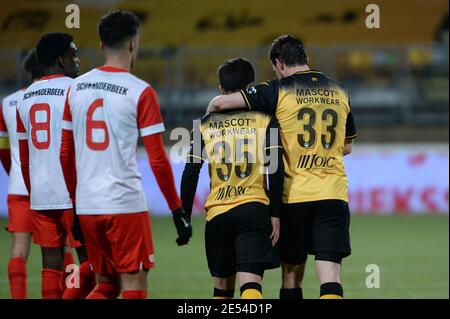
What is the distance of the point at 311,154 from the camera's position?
6.46 metres

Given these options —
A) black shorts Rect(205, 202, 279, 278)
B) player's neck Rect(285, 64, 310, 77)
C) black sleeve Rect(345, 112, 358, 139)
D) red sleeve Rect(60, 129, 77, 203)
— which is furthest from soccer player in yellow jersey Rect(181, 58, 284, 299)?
red sleeve Rect(60, 129, 77, 203)

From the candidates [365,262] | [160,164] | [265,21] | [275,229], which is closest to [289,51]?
[275,229]

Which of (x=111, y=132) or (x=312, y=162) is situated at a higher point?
(x=111, y=132)

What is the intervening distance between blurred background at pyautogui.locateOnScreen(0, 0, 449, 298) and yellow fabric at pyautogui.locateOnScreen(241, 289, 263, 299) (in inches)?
142

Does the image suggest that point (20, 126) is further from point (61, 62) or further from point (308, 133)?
point (308, 133)

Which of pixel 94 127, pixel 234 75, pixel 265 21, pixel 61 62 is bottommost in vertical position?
pixel 94 127

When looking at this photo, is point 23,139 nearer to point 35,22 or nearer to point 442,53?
point 442,53

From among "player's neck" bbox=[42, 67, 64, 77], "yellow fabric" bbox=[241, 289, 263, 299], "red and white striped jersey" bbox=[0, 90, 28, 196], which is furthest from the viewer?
"red and white striped jersey" bbox=[0, 90, 28, 196]

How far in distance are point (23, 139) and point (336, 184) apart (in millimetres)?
2291

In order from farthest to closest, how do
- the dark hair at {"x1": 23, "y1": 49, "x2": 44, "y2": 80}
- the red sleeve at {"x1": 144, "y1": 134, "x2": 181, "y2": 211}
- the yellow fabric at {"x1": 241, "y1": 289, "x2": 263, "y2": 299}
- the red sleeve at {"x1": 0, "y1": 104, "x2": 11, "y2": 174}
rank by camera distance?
the red sleeve at {"x1": 0, "y1": 104, "x2": 11, "y2": 174}, the dark hair at {"x1": 23, "y1": 49, "x2": 44, "y2": 80}, the yellow fabric at {"x1": 241, "y1": 289, "x2": 263, "y2": 299}, the red sleeve at {"x1": 144, "y1": 134, "x2": 181, "y2": 211}

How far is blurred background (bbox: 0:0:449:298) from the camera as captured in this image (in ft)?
51.3

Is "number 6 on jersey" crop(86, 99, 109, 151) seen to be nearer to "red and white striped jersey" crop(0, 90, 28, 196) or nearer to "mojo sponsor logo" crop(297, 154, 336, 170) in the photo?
"mojo sponsor logo" crop(297, 154, 336, 170)

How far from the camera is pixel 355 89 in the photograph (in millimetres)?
20000

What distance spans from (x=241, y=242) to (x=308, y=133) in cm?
88
